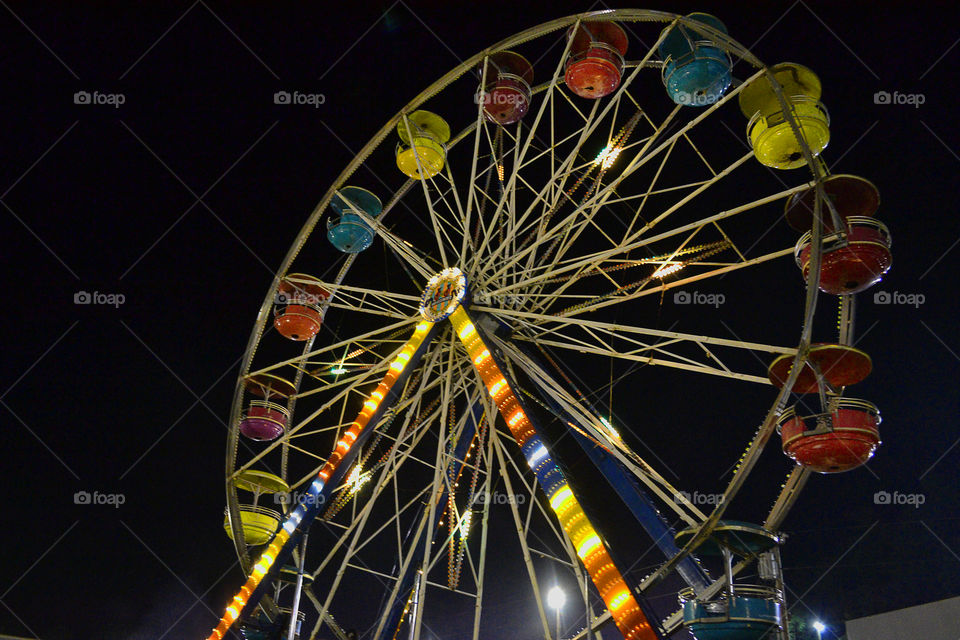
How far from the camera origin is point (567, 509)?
7.20 m

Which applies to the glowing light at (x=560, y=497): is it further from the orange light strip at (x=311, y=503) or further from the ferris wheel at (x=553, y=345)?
the orange light strip at (x=311, y=503)

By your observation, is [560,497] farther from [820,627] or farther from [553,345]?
[820,627]

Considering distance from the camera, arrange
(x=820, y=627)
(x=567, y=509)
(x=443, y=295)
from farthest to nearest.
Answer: (x=820, y=627)
(x=443, y=295)
(x=567, y=509)

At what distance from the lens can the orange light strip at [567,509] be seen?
6.27 meters

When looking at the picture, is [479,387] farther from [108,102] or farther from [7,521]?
[7,521]

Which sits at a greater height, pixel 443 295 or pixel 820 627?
pixel 820 627

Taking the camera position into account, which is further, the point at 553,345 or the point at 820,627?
the point at 820,627

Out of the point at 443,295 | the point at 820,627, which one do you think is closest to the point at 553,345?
the point at 443,295

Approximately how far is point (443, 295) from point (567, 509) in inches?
162

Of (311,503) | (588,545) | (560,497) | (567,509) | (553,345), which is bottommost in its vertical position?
(588,545)

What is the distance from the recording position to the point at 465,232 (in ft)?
34.7

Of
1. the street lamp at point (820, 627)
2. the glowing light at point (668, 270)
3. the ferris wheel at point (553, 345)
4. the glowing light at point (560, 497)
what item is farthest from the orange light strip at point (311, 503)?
the street lamp at point (820, 627)

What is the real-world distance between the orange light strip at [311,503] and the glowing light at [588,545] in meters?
3.97

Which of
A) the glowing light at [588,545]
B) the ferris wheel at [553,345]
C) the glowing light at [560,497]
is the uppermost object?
the ferris wheel at [553,345]
